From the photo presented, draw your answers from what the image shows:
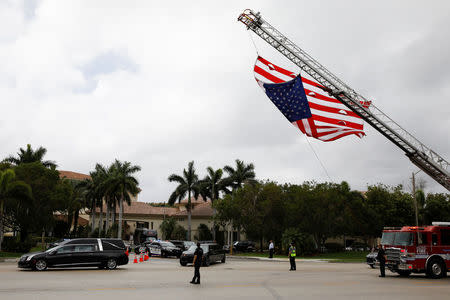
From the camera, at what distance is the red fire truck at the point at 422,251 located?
1902 centimetres

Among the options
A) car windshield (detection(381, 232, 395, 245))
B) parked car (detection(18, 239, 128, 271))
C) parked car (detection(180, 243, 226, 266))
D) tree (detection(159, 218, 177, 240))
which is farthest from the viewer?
tree (detection(159, 218, 177, 240))

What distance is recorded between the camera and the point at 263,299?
39.7 feet

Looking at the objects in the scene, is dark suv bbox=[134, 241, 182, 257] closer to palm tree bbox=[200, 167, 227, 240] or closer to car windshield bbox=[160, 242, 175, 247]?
car windshield bbox=[160, 242, 175, 247]

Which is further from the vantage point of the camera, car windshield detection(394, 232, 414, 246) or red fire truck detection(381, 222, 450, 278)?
car windshield detection(394, 232, 414, 246)

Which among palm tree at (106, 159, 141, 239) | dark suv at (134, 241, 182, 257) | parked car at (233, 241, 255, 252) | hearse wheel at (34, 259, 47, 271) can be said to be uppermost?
palm tree at (106, 159, 141, 239)

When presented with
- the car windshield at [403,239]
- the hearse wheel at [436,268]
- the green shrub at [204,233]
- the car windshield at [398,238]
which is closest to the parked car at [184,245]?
the car windshield at [398,238]

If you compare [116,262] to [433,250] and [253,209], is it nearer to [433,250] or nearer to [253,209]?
[433,250]

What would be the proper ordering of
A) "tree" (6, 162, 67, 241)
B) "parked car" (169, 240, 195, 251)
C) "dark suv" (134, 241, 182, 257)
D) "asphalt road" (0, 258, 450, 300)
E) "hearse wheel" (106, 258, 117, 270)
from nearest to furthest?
"asphalt road" (0, 258, 450, 300) → "hearse wheel" (106, 258, 117, 270) → "dark suv" (134, 241, 182, 257) → "parked car" (169, 240, 195, 251) → "tree" (6, 162, 67, 241)

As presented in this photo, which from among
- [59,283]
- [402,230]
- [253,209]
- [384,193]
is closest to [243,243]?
[253,209]

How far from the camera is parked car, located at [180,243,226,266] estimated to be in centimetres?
2659

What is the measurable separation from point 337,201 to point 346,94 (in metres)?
20.6

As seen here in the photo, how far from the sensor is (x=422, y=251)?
1911cm

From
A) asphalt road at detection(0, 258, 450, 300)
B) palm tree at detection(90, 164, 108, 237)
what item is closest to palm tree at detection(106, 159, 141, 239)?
palm tree at detection(90, 164, 108, 237)

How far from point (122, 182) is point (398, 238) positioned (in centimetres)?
4563
